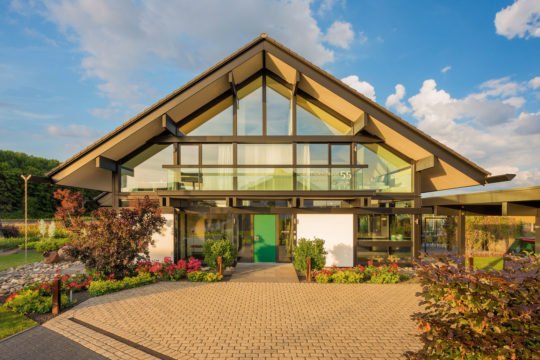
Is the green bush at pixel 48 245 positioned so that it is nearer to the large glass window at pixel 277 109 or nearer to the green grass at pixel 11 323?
the green grass at pixel 11 323

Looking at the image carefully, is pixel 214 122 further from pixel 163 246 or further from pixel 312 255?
pixel 312 255

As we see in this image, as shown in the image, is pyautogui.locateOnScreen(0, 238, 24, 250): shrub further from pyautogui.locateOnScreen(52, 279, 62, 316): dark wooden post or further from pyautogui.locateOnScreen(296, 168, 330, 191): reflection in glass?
pyautogui.locateOnScreen(296, 168, 330, 191): reflection in glass

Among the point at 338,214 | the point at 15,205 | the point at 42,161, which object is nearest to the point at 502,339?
the point at 338,214

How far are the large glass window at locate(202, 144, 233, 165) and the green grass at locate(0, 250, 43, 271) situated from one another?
10238mm

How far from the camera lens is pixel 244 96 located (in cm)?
1259

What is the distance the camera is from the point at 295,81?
11.1m

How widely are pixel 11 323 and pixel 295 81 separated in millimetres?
11065

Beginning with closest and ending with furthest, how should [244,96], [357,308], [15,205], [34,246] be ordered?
1. [357,308]
2. [244,96]
3. [34,246]
4. [15,205]

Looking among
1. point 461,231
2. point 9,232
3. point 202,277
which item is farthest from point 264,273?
point 9,232

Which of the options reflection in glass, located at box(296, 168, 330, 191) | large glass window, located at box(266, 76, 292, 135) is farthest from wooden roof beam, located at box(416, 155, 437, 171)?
large glass window, located at box(266, 76, 292, 135)

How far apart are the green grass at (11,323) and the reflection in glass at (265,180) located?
731cm

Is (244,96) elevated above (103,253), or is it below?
above

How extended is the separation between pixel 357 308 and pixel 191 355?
174 inches

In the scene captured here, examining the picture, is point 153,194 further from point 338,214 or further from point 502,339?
point 502,339
